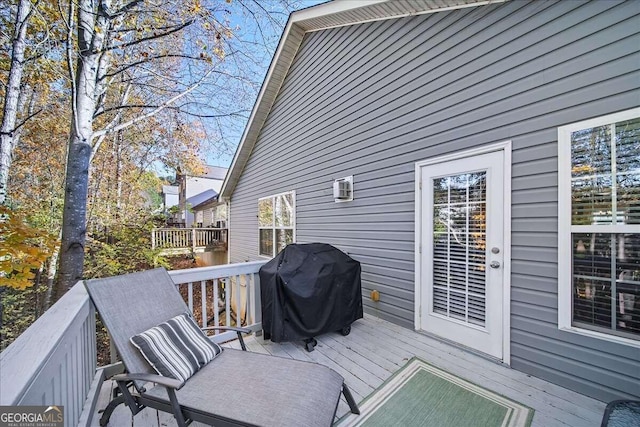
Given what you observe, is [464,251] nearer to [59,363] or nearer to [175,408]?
[175,408]

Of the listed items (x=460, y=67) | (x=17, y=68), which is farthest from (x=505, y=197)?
(x=17, y=68)

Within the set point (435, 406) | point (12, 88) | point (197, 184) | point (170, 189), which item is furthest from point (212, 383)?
point (170, 189)

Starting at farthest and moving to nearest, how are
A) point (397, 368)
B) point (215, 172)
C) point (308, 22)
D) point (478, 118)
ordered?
1. point (215, 172)
2. point (308, 22)
3. point (478, 118)
4. point (397, 368)

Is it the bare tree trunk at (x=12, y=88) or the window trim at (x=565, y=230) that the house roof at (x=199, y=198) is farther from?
the window trim at (x=565, y=230)

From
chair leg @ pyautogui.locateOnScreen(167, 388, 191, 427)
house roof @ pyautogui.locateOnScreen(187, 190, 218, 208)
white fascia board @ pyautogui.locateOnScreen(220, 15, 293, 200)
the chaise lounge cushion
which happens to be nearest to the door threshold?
the chaise lounge cushion

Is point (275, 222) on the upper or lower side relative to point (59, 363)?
upper

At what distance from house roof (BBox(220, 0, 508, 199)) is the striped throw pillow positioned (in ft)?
13.6

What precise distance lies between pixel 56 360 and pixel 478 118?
12.2 ft

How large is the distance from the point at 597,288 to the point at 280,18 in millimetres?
4680

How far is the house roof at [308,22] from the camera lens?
3.17 meters

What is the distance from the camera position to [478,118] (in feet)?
Answer: 9.12

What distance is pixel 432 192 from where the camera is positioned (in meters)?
3.23

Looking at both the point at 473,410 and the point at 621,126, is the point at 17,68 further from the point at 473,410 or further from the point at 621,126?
the point at 621,126

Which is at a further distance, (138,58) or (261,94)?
(261,94)
